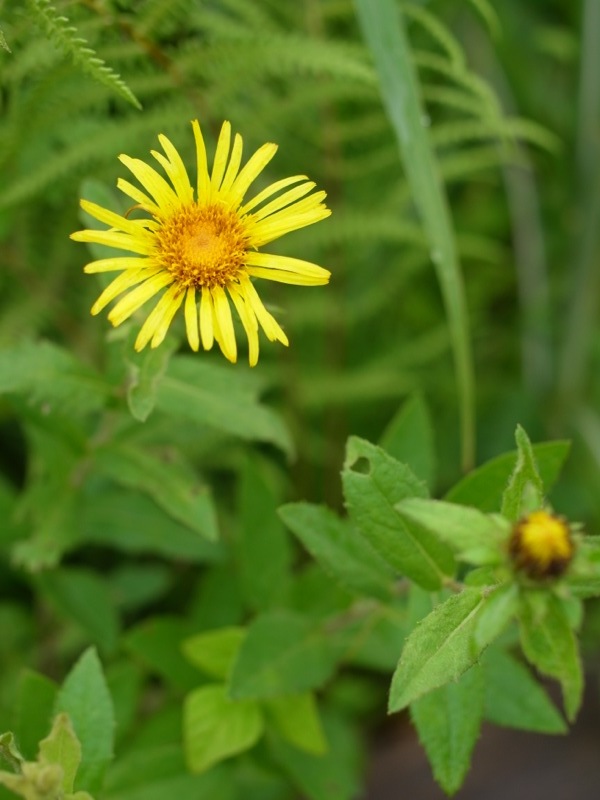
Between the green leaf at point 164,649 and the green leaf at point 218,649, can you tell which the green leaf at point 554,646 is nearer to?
the green leaf at point 218,649

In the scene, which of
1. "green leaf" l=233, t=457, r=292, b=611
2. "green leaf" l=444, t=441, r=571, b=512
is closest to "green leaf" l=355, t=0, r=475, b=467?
"green leaf" l=444, t=441, r=571, b=512

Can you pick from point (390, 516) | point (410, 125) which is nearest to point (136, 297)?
point (390, 516)

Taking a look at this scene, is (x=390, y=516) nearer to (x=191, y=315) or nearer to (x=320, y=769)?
(x=191, y=315)

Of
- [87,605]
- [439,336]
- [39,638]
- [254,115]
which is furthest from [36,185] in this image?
[439,336]

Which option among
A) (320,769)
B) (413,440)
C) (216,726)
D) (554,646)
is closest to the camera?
(554,646)

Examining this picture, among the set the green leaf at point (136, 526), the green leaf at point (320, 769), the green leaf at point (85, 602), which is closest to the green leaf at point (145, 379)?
the green leaf at point (136, 526)
